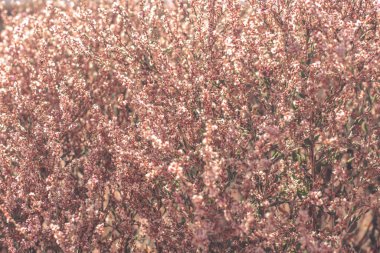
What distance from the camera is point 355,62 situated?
4.46 m

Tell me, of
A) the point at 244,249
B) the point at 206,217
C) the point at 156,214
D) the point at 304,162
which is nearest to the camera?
the point at 206,217

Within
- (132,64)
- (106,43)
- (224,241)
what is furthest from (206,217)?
(106,43)

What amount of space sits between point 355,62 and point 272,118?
36.8 inches

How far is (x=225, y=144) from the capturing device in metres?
Result: 4.62

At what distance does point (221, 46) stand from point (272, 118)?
61.4 inches

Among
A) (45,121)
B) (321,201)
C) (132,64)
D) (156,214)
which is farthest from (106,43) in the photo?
(321,201)

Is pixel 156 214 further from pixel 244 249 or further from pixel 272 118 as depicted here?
pixel 272 118

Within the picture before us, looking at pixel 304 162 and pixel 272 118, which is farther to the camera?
pixel 304 162

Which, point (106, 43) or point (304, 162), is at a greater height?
point (106, 43)

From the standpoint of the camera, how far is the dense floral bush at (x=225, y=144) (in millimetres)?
4277

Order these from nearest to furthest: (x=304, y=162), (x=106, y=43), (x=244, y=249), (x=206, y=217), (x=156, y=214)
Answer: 1. (x=206, y=217)
2. (x=244, y=249)
3. (x=156, y=214)
4. (x=304, y=162)
5. (x=106, y=43)

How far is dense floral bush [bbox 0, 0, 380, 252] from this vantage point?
14.0ft

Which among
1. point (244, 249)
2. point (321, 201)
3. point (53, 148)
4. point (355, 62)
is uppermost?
point (355, 62)

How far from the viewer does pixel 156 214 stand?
199 inches
